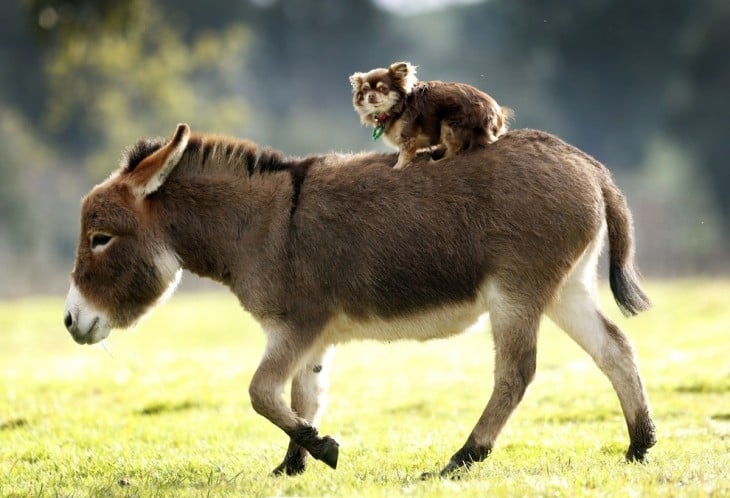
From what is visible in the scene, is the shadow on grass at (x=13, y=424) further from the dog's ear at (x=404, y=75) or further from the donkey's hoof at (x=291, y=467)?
the dog's ear at (x=404, y=75)

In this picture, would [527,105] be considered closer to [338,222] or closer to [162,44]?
[162,44]

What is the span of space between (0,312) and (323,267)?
2420cm

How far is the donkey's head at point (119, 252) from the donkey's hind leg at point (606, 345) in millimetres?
2691

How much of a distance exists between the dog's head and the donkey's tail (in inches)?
58.4

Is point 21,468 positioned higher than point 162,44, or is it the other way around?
point 162,44

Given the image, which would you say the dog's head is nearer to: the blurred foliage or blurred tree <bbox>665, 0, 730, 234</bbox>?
the blurred foliage

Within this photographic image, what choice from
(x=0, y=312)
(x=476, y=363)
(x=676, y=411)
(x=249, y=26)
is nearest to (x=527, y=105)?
(x=249, y=26)

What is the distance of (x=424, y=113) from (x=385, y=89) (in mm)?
347

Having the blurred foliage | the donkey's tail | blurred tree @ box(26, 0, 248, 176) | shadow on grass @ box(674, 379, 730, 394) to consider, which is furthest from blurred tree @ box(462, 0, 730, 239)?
the donkey's tail

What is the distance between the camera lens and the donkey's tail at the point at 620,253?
285 inches

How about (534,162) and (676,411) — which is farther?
(676,411)

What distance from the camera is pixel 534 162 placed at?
23.0 ft

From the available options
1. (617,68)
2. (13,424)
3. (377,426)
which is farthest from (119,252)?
(617,68)

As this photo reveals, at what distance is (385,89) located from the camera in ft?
24.4
